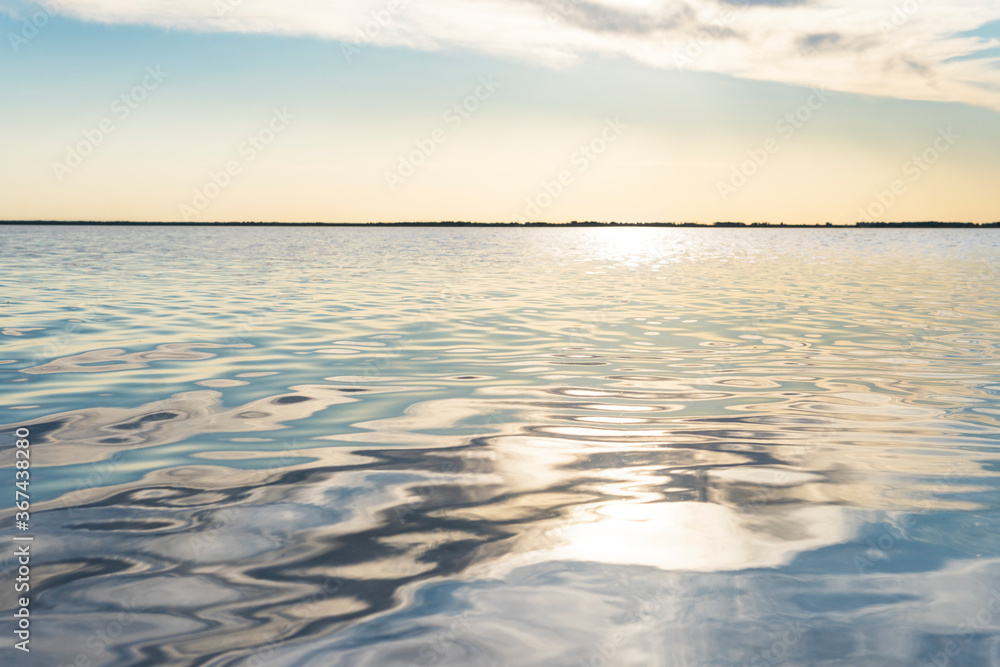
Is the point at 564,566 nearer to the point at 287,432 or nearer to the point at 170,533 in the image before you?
the point at 170,533

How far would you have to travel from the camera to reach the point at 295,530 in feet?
17.7

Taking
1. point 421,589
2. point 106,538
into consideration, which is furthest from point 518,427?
point 106,538

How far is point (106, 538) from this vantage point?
17.1 ft

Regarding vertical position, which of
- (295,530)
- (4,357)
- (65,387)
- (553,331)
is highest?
(553,331)

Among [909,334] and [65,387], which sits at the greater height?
[909,334]

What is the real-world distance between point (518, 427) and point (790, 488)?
3059 millimetres

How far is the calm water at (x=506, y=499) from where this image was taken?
402cm

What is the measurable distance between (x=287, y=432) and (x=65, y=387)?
428cm

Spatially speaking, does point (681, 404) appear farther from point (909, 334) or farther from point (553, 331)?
point (909, 334)

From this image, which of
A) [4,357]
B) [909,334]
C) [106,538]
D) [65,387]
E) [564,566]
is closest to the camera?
[564,566]

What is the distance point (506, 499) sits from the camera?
6.05 m

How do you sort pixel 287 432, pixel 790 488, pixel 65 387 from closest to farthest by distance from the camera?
pixel 790 488 → pixel 287 432 → pixel 65 387

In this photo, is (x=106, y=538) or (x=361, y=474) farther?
(x=361, y=474)

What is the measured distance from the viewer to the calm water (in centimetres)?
402
